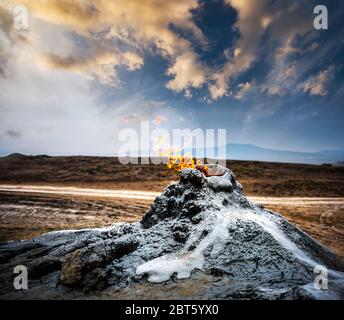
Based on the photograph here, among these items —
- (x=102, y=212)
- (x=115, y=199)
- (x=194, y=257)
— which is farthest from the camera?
(x=115, y=199)

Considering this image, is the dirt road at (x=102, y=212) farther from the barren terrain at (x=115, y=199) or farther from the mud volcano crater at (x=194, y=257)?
the mud volcano crater at (x=194, y=257)

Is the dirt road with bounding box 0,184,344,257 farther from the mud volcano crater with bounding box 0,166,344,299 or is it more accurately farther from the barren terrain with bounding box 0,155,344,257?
the mud volcano crater with bounding box 0,166,344,299

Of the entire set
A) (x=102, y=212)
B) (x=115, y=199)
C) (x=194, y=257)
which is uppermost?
(x=194, y=257)

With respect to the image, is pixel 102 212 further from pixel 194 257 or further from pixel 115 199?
pixel 194 257

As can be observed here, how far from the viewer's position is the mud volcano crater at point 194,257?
4.05m

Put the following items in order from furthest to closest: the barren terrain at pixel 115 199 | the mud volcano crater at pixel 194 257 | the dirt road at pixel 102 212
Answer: the barren terrain at pixel 115 199 → the dirt road at pixel 102 212 → the mud volcano crater at pixel 194 257

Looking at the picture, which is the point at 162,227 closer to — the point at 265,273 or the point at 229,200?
the point at 229,200

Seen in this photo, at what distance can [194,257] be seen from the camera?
482 centimetres

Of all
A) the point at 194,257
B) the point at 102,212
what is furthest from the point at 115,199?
the point at 194,257

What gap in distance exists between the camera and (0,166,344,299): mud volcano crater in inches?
159

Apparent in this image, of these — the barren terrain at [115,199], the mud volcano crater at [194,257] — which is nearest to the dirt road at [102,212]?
the barren terrain at [115,199]
